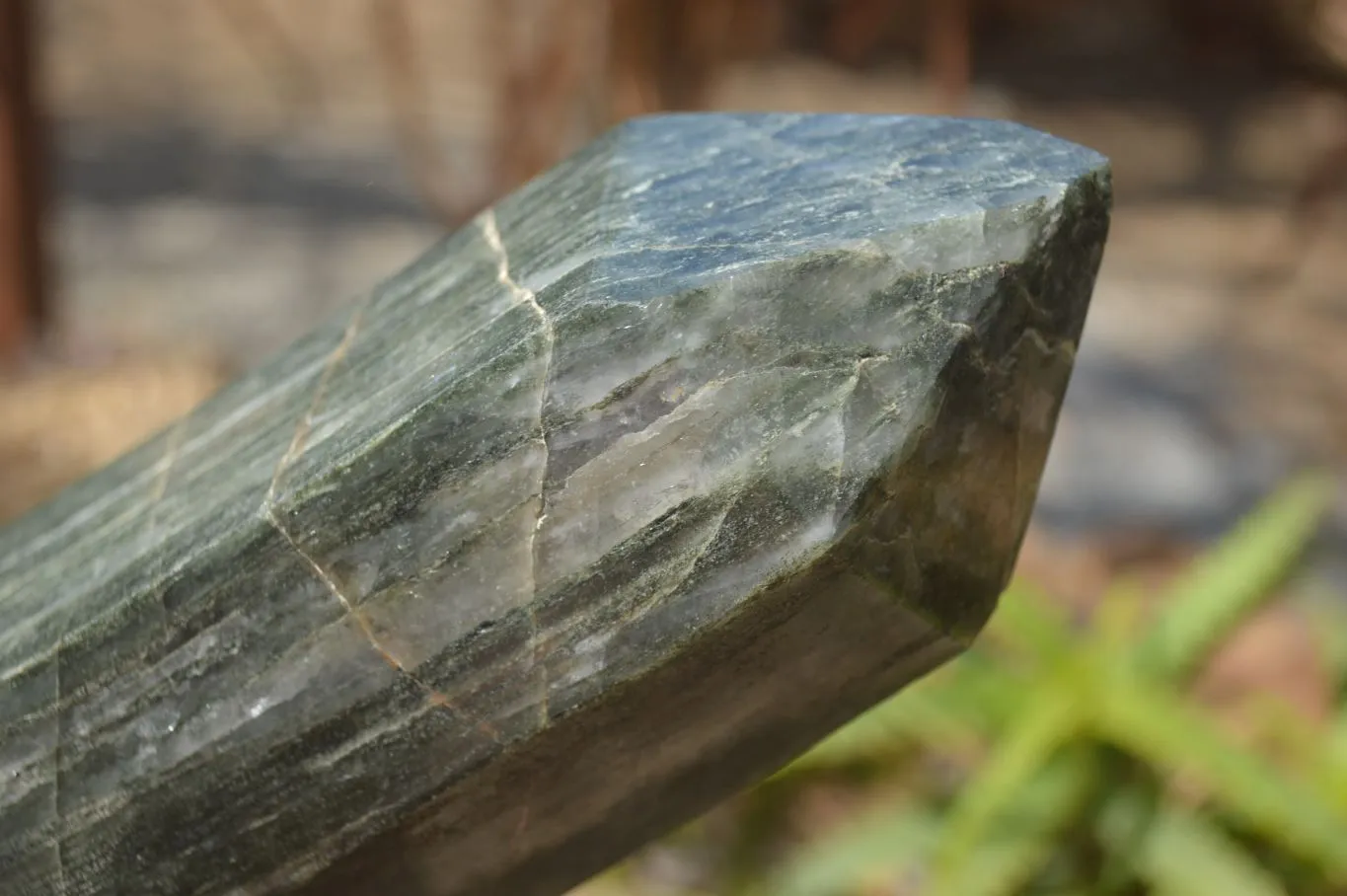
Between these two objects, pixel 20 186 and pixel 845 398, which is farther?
pixel 20 186

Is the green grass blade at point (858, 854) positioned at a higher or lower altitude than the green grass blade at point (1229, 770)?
lower

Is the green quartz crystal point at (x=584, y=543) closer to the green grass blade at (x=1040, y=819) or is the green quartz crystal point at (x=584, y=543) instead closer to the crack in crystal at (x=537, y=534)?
the crack in crystal at (x=537, y=534)

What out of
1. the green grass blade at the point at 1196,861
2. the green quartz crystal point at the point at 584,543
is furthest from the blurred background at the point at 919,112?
the green quartz crystal point at the point at 584,543

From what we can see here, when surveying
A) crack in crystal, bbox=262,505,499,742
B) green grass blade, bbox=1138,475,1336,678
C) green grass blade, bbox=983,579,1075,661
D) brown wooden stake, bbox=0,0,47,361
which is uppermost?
crack in crystal, bbox=262,505,499,742

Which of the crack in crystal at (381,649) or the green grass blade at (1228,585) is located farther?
the green grass blade at (1228,585)

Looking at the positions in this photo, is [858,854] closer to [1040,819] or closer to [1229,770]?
[1040,819]

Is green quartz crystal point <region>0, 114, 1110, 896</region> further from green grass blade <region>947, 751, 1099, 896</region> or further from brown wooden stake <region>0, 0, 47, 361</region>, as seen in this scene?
brown wooden stake <region>0, 0, 47, 361</region>

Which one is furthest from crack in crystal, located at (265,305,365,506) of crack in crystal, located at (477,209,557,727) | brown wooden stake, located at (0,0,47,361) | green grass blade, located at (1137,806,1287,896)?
brown wooden stake, located at (0,0,47,361)

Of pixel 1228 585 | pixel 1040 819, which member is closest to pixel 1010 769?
pixel 1040 819
